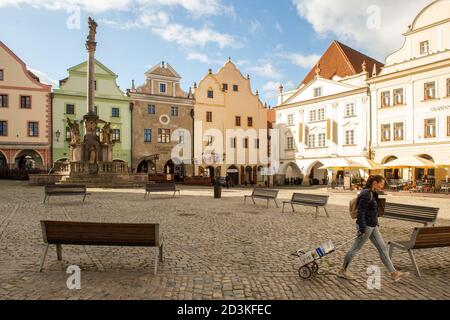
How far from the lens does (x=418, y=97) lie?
30.4 meters

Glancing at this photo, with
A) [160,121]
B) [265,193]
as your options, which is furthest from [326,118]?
[265,193]

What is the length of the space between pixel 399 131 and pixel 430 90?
420 centimetres

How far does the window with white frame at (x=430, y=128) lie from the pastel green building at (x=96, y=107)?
29.4 m

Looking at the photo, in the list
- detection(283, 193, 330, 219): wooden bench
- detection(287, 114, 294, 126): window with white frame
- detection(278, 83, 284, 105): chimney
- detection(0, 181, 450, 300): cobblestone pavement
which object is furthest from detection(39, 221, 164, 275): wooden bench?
detection(278, 83, 284, 105): chimney

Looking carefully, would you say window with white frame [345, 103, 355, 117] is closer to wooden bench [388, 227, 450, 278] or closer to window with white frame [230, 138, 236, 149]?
window with white frame [230, 138, 236, 149]

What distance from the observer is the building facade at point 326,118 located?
116 feet

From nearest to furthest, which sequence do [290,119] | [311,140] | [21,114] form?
1. [21,114]
2. [311,140]
3. [290,119]

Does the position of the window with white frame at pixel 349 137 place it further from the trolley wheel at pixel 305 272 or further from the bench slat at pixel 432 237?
the trolley wheel at pixel 305 272

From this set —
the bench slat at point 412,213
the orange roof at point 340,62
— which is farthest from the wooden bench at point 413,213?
the orange roof at point 340,62

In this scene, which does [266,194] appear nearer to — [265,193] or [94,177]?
[265,193]

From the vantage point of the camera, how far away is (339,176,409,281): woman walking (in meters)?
5.33
